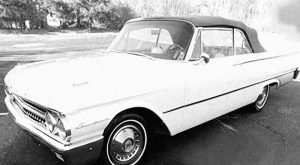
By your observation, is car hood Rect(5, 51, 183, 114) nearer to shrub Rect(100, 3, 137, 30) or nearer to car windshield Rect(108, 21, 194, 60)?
car windshield Rect(108, 21, 194, 60)

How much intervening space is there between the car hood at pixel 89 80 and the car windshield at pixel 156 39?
0.85ft

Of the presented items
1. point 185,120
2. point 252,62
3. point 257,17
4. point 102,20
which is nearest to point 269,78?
point 252,62

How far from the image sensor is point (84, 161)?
83.8 inches

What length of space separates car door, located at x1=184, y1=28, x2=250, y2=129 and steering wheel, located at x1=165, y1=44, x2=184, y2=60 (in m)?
0.19

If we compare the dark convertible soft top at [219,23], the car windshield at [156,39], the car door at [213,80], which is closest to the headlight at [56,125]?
the car door at [213,80]

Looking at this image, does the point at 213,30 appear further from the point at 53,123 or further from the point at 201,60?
the point at 53,123

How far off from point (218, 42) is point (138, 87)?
1.89 m

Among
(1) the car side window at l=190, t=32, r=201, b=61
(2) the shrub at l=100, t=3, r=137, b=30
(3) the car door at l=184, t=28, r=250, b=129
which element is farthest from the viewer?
(2) the shrub at l=100, t=3, r=137, b=30

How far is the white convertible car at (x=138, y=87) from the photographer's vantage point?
2088 millimetres

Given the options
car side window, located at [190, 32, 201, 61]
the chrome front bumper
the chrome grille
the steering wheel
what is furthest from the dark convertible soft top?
the chrome grille

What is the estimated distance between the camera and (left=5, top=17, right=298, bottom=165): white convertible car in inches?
82.2

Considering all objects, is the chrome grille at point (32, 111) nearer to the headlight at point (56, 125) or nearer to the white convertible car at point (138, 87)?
the white convertible car at point (138, 87)

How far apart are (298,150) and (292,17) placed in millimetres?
15790

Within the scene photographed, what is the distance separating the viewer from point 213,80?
122 inches
